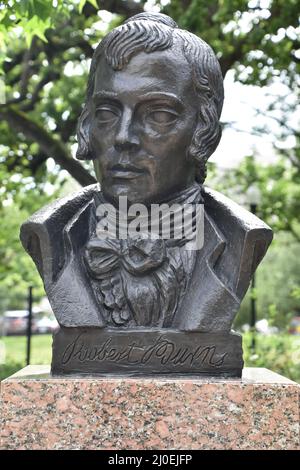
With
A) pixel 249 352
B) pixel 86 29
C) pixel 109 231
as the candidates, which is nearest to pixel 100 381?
pixel 109 231

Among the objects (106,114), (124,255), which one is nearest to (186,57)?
(106,114)

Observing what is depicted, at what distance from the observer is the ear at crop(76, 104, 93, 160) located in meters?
4.50

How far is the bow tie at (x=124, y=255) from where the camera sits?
4.21m

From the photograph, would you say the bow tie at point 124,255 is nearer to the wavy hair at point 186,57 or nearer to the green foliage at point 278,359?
the wavy hair at point 186,57

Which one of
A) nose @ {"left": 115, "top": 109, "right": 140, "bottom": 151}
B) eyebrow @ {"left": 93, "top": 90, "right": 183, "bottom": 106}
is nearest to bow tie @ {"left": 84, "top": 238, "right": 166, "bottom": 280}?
nose @ {"left": 115, "top": 109, "right": 140, "bottom": 151}

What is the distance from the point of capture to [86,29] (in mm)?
11273

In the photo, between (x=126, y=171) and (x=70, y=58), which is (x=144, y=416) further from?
(x=70, y=58)

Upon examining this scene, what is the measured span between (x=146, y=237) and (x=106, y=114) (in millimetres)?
753

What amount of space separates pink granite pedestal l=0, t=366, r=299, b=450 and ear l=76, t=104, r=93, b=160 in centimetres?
139

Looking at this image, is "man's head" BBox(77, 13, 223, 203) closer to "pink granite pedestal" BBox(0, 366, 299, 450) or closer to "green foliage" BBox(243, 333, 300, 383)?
"pink granite pedestal" BBox(0, 366, 299, 450)

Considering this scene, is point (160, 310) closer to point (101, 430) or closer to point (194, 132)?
point (101, 430)
